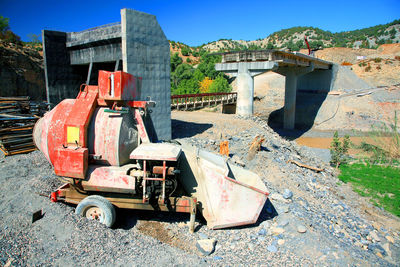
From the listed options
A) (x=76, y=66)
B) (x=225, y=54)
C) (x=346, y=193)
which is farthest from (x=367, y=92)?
(x=76, y=66)

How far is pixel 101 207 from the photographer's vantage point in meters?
5.33

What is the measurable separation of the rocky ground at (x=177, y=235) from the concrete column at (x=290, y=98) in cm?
2008

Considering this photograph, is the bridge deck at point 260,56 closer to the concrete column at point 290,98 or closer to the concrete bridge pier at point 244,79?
the concrete bridge pier at point 244,79

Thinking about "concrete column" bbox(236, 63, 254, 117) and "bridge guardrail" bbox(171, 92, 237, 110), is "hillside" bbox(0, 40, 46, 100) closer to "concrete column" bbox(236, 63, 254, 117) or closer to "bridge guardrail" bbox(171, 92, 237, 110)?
"bridge guardrail" bbox(171, 92, 237, 110)

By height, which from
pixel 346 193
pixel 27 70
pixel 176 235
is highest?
pixel 27 70

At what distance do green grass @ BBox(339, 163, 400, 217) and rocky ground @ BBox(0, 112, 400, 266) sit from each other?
1.79 m

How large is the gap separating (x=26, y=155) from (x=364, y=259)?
33.1 feet

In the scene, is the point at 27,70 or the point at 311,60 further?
the point at 311,60

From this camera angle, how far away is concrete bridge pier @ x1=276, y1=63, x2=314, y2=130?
27.8 meters

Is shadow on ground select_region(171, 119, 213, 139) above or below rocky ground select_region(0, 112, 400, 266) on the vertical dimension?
above

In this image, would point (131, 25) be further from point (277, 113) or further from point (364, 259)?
point (277, 113)

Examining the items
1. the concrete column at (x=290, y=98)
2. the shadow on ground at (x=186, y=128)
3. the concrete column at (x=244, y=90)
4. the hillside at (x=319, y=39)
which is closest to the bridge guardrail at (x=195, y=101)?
the concrete column at (x=244, y=90)

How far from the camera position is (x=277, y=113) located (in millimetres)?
32406

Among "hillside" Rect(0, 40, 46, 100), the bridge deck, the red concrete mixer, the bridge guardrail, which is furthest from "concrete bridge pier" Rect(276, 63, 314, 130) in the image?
the red concrete mixer
